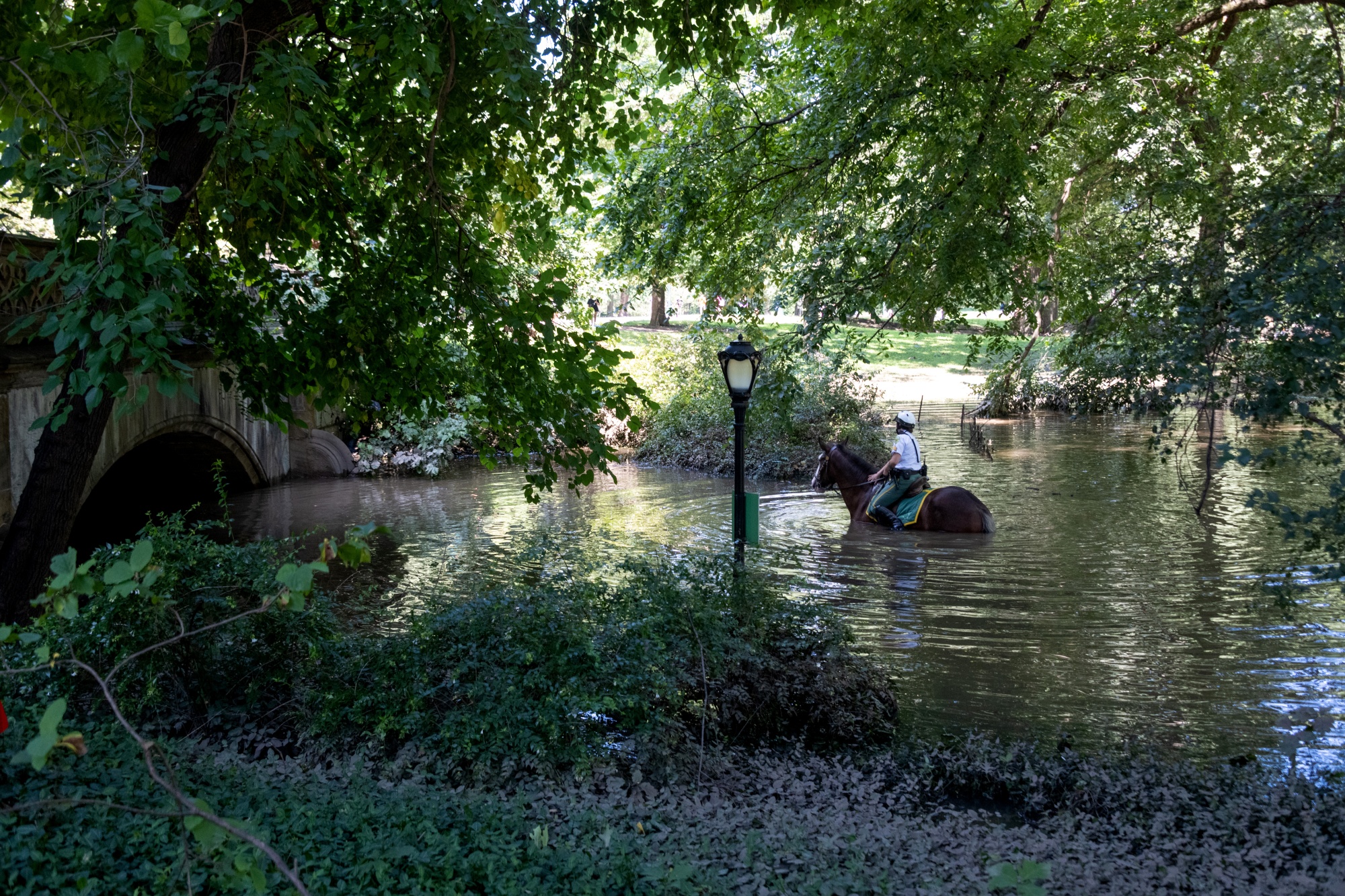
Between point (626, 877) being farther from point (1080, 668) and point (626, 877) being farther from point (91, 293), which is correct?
point (1080, 668)

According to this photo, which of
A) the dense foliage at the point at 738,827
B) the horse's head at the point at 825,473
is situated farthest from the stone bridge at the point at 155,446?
the horse's head at the point at 825,473

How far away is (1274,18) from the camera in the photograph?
1533 cm

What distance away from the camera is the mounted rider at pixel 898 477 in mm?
15680

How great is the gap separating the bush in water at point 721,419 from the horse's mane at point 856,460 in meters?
2.57

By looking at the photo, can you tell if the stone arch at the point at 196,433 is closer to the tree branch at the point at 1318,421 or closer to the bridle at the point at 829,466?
the bridle at the point at 829,466

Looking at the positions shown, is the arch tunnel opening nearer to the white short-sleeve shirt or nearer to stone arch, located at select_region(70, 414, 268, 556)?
stone arch, located at select_region(70, 414, 268, 556)

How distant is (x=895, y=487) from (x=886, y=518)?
1.76 ft

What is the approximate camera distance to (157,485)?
21438 millimetres

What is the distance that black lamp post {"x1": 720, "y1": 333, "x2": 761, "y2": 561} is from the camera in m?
9.82

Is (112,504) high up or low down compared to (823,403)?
down

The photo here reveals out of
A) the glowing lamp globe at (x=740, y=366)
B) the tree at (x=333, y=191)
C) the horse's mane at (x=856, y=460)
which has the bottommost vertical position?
the horse's mane at (x=856, y=460)

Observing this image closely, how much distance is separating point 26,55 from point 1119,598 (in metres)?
11.0

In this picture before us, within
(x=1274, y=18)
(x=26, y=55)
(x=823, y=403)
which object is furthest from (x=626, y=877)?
(x=823, y=403)

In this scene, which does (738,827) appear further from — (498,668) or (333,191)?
(333,191)
